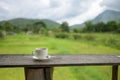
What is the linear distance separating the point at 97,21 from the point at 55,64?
5.03 feet

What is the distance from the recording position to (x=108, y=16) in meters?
2.65

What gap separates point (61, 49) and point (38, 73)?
3.86 ft

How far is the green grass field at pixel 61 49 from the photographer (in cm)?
249

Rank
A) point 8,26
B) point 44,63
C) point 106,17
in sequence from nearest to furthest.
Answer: point 44,63 < point 8,26 < point 106,17

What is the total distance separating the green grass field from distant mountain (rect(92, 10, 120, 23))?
0.67 feet

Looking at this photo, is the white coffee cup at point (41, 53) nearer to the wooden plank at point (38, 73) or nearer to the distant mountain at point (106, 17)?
the wooden plank at point (38, 73)

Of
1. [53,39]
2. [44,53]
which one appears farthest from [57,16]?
[44,53]

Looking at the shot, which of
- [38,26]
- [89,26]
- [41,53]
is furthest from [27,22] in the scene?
[41,53]

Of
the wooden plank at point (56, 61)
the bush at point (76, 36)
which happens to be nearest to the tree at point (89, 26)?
the bush at point (76, 36)

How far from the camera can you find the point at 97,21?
2.76 metres

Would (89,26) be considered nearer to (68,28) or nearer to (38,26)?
(68,28)

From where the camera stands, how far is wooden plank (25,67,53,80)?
1.43 meters

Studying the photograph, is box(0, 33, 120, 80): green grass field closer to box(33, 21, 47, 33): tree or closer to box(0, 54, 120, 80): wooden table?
box(33, 21, 47, 33): tree

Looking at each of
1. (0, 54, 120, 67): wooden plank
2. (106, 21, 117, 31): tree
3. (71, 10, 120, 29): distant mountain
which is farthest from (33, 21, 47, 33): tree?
(0, 54, 120, 67): wooden plank
